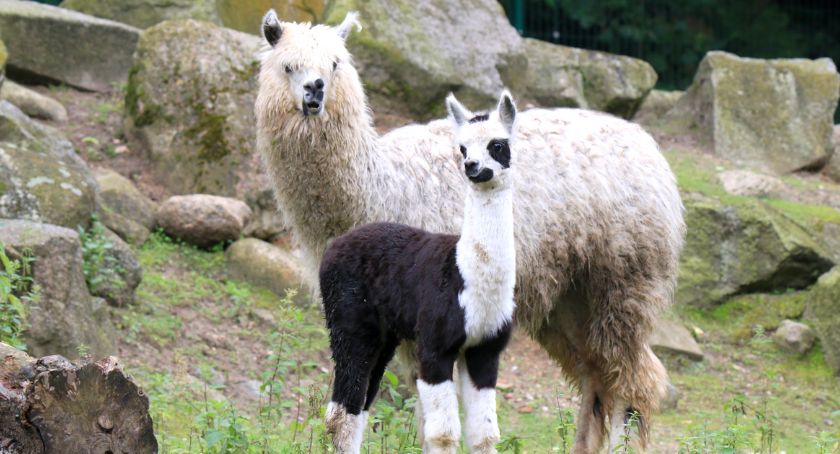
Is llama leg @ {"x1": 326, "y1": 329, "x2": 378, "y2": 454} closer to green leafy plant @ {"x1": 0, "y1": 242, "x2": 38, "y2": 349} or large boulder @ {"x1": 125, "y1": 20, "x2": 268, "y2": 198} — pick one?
green leafy plant @ {"x1": 0, "y1": 242, "x2": 38, "y2": 349}

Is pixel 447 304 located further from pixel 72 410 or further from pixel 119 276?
pixel 119 276

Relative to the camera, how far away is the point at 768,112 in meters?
13.2

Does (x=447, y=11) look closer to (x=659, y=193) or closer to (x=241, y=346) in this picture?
(x=241, y=346)

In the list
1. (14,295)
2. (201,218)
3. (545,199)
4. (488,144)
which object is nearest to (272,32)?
(545,199)

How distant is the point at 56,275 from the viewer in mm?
7246

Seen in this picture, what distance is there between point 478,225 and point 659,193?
2628 millimetres

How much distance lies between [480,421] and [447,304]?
19.6 inches

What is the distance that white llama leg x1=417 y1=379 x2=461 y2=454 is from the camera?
15.6 ft

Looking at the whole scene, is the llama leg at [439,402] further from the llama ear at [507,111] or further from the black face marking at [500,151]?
the llama ear at [507,111]

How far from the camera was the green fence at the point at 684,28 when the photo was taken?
15945 millimetres

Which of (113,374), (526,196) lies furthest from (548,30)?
(113,374)

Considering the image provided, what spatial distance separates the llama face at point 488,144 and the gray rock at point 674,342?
5.16 m

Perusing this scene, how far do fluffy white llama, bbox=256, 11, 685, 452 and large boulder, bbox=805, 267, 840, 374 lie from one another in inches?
125

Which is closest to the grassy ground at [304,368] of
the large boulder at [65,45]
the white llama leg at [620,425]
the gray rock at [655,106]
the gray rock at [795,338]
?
the gray rock at [795,338]
